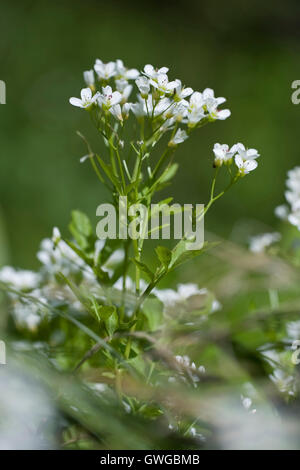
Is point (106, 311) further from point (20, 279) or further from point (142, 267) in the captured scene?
point (20, 279)

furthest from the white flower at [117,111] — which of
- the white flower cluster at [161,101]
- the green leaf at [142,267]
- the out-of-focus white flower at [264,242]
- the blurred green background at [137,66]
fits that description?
the blurred green background at [137,66]

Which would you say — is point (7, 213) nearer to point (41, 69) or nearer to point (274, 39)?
point (41, 69)

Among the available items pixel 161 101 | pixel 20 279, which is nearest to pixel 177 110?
pixel 161 101

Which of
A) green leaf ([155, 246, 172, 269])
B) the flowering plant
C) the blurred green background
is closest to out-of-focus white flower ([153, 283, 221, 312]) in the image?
the flowering plant

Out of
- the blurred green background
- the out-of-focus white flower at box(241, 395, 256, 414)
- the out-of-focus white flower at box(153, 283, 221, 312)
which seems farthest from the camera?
the blurred green background

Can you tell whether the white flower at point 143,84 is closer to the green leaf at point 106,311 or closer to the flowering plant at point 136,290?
the flowering plant at point 136,290

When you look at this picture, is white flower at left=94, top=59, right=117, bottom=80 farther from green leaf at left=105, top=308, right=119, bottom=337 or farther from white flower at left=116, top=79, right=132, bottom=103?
green leaf at left=105, top=308, right=119, bottom=337

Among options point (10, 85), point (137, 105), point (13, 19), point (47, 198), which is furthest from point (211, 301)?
point (13, 19)
